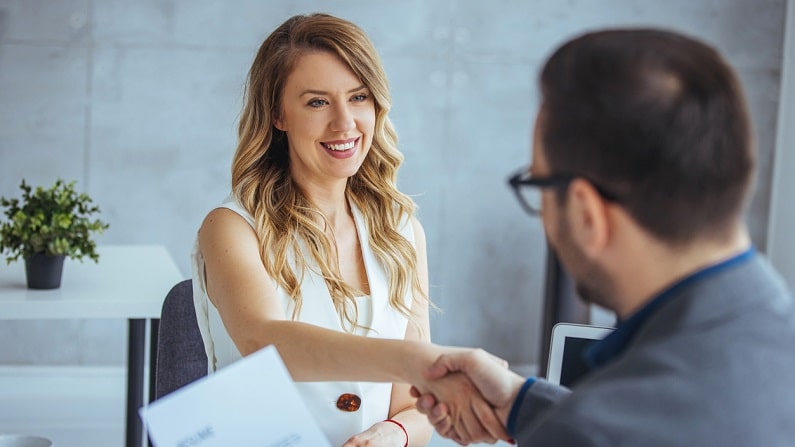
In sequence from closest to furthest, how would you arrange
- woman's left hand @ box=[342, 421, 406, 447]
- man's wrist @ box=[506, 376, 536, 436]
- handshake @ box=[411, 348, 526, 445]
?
1. man's wrist @ box=[506, 376, 536, 436]
2. handshake @ box=[411, 348, 526, 445]
3. woman's left hand @ box=[342, 421, 406, 447]

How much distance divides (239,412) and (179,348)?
3.51 ft

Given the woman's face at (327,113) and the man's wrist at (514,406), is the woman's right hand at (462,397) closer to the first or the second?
the man's wrist at (514,406)

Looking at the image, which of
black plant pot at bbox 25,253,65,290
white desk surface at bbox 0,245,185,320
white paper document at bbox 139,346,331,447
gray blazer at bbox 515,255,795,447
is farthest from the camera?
black plant pot at bbox 25,253,65,290

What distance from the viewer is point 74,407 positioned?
461 centimetres

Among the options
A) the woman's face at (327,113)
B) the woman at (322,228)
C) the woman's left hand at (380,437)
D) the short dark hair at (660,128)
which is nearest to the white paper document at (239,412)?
the short dark hair at (660,128)

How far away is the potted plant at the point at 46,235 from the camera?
2861 mm

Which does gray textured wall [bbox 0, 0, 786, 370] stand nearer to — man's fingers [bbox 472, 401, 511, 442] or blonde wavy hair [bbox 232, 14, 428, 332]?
blonde wavy hair [bbox 232, 14, 428, 332]

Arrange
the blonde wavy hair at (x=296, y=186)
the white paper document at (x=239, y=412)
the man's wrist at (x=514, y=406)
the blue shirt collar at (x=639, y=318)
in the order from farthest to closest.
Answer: the blonde wavy hair at (x=296, y=186)
the man's wrist at (x=514, y=406)
the white paper document at (x=239, y=412)
the blue shirt collar at (x=639, y=318)

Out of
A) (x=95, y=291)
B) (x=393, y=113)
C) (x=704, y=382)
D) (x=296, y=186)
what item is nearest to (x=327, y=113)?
(x=296, y=186)

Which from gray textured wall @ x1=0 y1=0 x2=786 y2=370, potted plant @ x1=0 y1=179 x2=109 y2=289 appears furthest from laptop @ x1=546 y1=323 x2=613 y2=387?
gray textured wall @ x1=0 y1=0 x2=786 y2=370

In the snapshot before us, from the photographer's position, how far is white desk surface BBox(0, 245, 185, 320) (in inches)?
107

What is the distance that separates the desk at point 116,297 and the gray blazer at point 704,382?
196 centimetres

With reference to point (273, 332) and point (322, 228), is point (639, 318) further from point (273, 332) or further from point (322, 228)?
point (322, 228)

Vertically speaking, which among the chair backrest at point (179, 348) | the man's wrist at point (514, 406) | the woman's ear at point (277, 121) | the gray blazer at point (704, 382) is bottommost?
the chair backrest at point (179, 348)
